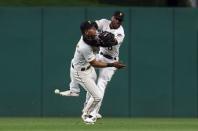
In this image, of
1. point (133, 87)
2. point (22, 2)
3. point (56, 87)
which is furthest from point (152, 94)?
point (22, 2)

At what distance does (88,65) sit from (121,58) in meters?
4.00

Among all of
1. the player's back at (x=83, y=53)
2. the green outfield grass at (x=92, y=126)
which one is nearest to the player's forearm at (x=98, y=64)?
the player's back at (x=83, y=53)

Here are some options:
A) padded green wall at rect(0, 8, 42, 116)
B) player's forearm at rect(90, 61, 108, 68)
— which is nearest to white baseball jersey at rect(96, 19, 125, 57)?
player's forearm at rect(90, 61, 108, 68)

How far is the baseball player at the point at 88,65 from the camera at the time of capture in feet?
54.6

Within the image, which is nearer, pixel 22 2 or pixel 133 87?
pixel 133 87

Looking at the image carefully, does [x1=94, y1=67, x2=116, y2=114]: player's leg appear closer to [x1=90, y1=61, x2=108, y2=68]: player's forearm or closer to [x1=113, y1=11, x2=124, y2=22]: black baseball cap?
[x1=113, y1=11, x2=124, y2=22]: black baseball cap

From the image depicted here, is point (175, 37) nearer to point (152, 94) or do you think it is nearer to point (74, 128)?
point (152, 94)

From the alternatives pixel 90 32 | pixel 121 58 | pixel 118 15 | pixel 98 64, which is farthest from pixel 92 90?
pixel 121 58

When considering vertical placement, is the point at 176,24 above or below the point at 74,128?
above

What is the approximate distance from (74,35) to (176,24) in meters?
2.30

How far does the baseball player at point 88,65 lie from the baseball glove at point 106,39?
509 mm

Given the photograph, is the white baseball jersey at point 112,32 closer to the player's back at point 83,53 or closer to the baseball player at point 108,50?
the baseball player at point 108,50

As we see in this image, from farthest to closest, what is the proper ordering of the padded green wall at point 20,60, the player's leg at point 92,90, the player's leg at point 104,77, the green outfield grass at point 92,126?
the padded green wall at point 20,60
the player's leg at point 104,77
the player's leg at point 92,90
the green outfield grass at point 92,126

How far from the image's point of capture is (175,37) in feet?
69.9
